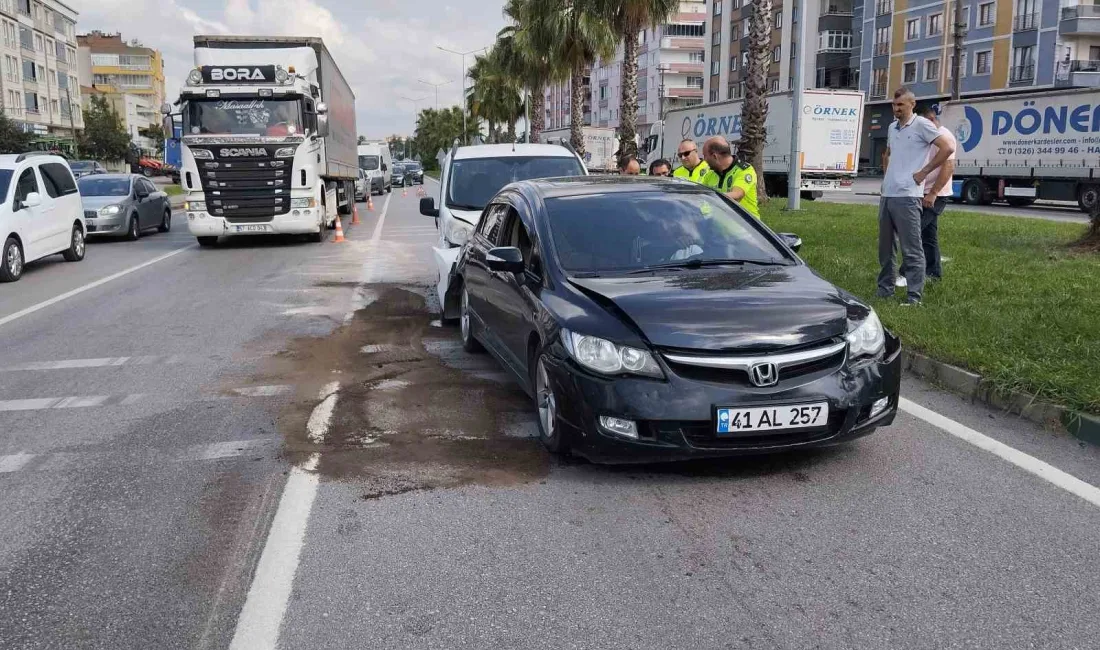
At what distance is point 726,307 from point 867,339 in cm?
78

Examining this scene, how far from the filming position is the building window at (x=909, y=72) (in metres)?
56.7

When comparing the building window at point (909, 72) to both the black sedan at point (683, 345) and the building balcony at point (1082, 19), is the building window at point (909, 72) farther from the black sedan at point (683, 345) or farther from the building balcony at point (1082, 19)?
the black sedan at point (683, 345)

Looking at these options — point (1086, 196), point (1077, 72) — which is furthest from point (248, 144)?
point (1077, 72)

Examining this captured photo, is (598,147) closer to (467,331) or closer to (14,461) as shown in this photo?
(467,331)

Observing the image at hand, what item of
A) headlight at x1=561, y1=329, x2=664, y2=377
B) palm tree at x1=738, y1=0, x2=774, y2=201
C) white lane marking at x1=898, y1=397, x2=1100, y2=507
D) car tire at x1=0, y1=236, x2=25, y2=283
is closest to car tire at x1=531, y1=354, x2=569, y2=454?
headlight at x1=561, y1=329, x2=664, y2=377

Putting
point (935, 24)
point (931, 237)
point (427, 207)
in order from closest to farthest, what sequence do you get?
point (931, 237) < point (427, 207) < point (935, 24)

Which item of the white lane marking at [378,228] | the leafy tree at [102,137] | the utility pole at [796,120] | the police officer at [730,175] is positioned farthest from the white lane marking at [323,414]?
the leafy tree at [102,137]

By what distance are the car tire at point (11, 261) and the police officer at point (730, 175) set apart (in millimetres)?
9769

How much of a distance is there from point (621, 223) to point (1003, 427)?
2.56 m

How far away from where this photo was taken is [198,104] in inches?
715

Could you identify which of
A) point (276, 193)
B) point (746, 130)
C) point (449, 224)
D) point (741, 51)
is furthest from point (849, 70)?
point (449, 224)

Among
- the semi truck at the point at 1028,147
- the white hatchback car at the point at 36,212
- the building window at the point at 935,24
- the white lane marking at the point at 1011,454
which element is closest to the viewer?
the white lane marking at the point at 1011,454

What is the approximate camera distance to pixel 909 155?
28.5 ft

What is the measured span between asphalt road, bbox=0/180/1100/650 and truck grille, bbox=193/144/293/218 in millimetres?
11610
